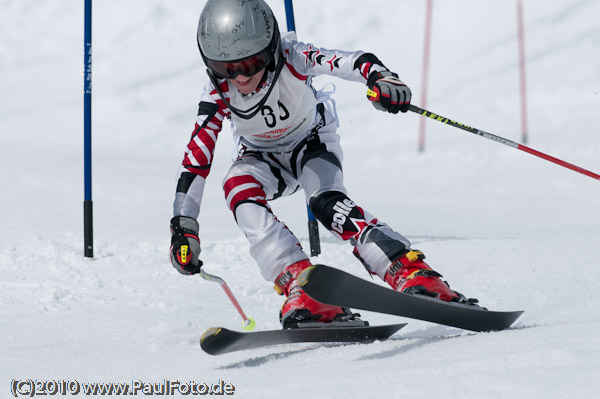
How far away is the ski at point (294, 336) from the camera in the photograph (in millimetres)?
2904

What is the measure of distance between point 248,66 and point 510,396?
1.96 meters

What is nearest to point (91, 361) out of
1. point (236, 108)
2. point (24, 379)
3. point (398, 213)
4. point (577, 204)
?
point (24, 379)

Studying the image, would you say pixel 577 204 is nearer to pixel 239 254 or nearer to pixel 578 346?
pixel 239 254

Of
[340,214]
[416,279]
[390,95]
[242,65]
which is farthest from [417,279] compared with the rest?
[242,65]

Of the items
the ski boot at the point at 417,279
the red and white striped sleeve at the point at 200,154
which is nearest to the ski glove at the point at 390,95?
the ski boot at the point at 417,279

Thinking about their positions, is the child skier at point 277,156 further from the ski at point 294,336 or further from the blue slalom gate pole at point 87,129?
the blue slalom gate pole at point 87,129

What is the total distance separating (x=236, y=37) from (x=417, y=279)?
1.31 metres

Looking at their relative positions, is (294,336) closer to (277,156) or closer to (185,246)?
(185,246)

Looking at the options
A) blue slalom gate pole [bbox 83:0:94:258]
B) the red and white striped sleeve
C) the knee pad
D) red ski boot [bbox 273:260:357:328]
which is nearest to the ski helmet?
the red and white striped sleeve

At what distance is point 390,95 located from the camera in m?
3.11

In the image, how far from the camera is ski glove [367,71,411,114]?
10.2ft

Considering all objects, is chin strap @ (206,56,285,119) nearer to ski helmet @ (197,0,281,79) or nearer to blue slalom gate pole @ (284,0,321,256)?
ski helmet @ (197,0,281,79)

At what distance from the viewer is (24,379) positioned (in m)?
2.91

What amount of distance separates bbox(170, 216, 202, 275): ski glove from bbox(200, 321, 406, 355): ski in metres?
0.45
